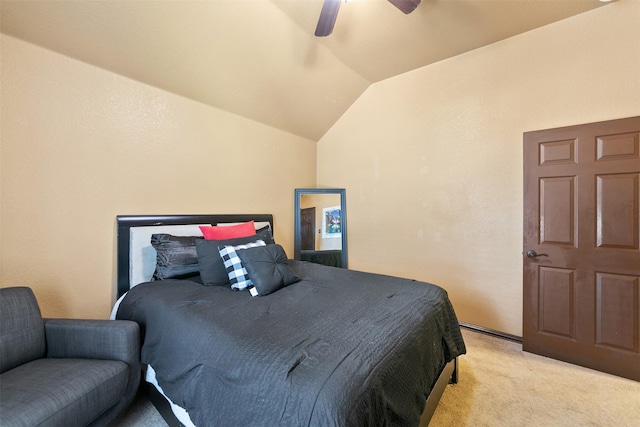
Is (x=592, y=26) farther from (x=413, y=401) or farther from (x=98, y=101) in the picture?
(x=98, y=101)

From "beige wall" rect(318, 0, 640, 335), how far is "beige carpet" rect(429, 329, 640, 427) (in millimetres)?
544

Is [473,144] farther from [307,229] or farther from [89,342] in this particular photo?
[89,342]

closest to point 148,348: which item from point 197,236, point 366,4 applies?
point 197,236

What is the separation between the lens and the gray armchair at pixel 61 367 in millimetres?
1078

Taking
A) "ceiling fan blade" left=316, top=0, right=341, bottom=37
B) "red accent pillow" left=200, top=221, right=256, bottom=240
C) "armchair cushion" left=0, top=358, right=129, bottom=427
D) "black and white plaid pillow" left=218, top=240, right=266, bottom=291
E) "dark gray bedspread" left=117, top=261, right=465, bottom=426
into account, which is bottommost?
"armchair cushion" left=0, top=358, right=129, bottom=427

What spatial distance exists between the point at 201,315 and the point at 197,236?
1189 mm

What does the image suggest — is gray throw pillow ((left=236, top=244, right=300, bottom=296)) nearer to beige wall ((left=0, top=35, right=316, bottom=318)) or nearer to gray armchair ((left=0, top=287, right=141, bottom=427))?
gray armchair ((left=0, top=287, right=141, bottom=427))

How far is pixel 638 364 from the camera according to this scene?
2.00m

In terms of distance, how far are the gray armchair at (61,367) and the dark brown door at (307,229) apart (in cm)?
241

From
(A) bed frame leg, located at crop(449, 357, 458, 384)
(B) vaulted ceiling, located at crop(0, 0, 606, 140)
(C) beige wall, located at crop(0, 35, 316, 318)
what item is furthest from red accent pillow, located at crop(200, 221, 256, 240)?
(A) bed frame leg, located at crop(449, 357, 458, 384)

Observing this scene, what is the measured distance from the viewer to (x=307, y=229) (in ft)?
12.4

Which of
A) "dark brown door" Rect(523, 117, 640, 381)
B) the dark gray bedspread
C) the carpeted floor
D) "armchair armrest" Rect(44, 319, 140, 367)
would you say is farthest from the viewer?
"dark brown door" Rect(523, 117, 640, 381)

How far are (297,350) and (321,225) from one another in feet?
8.99

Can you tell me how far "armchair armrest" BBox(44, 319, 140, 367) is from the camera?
57.0 inches
